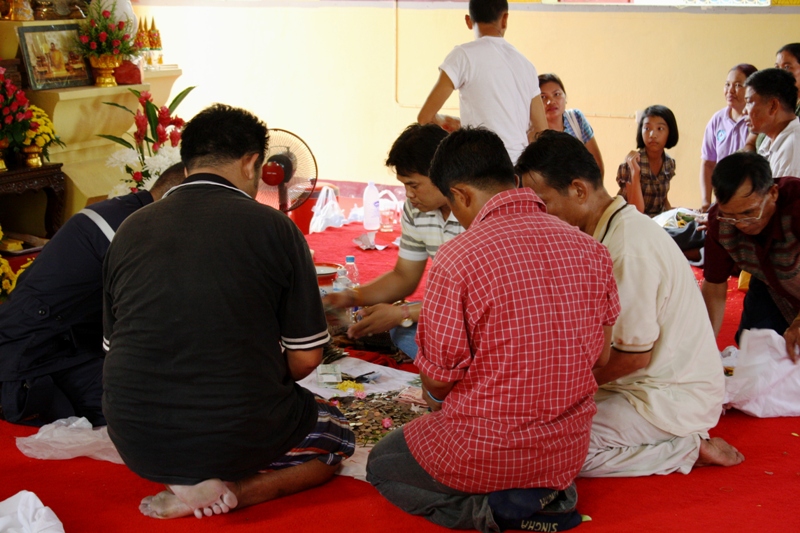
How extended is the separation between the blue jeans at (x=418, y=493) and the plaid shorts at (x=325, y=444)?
4.8 inches

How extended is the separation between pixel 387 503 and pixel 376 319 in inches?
32.9

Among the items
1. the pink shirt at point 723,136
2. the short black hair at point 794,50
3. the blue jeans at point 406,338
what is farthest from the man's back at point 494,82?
the short black hair at point 794,50

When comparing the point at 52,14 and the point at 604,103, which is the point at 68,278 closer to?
the point at 52,14

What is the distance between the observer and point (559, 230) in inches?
82.1

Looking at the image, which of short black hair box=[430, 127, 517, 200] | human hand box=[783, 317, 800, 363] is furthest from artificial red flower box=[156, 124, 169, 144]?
human hand box=[783, 317, 800, 363]

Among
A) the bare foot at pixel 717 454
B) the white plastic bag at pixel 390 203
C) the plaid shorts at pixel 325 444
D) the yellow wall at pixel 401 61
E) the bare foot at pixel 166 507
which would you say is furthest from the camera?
the white plastic bag at pixel 390 203

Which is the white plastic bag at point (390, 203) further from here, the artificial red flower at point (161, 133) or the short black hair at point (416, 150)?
the short black hair at point (416, 150)

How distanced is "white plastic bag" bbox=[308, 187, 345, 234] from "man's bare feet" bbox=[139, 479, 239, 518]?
12.4ft

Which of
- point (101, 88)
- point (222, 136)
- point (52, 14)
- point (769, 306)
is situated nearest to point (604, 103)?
point (769, 306)

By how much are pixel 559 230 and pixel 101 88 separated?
4846 mm

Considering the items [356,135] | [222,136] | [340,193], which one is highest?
[222,136]

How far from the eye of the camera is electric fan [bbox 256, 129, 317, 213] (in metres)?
4.10

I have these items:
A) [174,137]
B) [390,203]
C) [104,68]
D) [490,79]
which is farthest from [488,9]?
[104,68]

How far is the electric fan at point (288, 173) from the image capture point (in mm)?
4098
